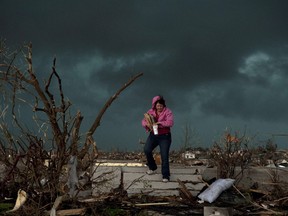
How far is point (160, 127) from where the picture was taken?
11211 mm

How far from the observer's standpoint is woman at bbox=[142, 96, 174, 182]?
36.7 feet

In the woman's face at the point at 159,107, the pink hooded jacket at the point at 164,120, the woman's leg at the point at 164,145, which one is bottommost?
the woman's leg at the point at 164,145

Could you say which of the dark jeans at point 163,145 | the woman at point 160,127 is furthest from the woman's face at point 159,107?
the dark jeans at point 163,145

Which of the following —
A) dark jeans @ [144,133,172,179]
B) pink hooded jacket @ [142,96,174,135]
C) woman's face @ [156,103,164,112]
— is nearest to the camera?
pink hooded jacket @ [142,96,174,135]

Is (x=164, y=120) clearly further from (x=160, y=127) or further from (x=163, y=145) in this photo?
(x=163, y=145)

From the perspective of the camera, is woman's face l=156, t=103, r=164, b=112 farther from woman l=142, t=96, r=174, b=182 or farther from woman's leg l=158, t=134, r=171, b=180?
woman's leg l=158, t=134, r=171, b=180

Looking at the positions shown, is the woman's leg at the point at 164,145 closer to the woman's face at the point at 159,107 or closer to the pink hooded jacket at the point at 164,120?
the pink hooded jacket at the point at 164,120

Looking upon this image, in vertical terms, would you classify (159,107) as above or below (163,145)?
above

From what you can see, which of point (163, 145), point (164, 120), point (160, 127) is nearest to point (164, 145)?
point (163, 145)

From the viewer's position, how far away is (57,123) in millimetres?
8320

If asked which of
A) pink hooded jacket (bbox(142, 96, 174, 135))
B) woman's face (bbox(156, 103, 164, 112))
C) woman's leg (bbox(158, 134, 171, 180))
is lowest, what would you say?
woman's leg (bbox(158, 134, 171, 180))

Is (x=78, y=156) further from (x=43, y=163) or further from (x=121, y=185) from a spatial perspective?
(x=121, y=185)

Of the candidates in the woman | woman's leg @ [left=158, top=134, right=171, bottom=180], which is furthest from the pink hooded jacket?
woman's leg @ [left=158, top=134, right=171, bottom=180]

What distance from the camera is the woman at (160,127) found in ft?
36.7
